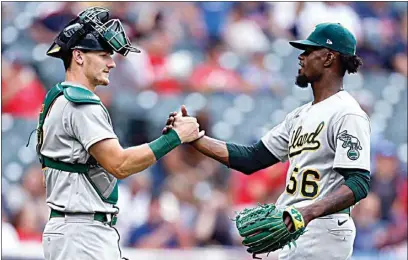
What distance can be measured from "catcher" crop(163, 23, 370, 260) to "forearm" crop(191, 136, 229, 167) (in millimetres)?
366

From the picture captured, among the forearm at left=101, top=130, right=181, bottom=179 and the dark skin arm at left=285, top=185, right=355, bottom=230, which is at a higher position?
the forearm at left=101, top=130, right=181, bottom=179

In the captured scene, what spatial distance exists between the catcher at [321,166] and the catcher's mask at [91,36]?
54 cm

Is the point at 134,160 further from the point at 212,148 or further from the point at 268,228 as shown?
the point at 212,148

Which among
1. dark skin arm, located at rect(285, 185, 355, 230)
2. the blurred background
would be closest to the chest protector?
dark skin arm, located at rect(285, 185, 355, 230)

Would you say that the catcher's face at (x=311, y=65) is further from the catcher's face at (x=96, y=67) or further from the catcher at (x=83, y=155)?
the catcher's face at (x=96, y=67)

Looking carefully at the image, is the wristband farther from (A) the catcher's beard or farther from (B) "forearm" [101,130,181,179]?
(A) the catcher's beard

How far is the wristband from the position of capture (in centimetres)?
463

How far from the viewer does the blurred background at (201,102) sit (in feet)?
30.5

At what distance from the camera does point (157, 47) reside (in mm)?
10984

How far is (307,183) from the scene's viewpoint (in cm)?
502

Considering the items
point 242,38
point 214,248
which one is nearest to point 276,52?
point 242,38

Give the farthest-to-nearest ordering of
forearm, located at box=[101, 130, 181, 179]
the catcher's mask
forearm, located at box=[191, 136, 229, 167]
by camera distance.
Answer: forearm, located at box=[191, 136, 229, 167] < the catcher's mask < forearm, located at box=[101, 130, 181, 179]

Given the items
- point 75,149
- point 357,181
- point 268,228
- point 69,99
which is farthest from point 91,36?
point 357,181

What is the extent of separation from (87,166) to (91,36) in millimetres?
697
